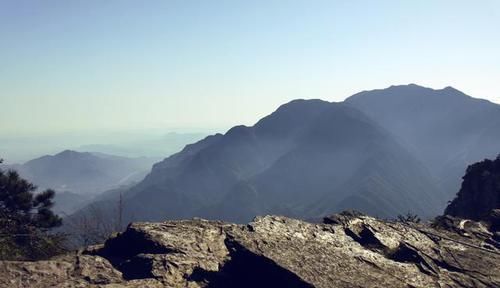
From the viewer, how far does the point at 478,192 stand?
173ft

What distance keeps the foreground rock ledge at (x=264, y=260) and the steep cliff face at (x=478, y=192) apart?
25.1 metres

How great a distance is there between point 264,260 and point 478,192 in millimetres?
43480

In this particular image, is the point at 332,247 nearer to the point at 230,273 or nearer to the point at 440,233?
the point at 230,273

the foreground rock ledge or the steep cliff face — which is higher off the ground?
the foreground rock ledge

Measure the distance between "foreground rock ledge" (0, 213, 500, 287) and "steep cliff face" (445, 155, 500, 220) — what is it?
25082mm

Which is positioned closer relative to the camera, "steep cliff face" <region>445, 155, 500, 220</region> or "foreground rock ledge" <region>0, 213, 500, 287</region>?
"foreground rock ledge" <region>0, 213, 500, 287</region>

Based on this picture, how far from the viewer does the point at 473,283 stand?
19.7 metres

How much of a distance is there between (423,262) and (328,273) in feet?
19.4

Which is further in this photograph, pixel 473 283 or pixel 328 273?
pixel 473 283

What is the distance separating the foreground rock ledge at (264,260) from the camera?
17.8 metres

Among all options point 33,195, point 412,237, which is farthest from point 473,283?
point 33,195

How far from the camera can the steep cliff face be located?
46838 mm

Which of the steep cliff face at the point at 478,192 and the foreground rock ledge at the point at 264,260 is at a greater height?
the foreground rock ledge at the point at 264,260

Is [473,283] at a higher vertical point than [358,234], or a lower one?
lower
